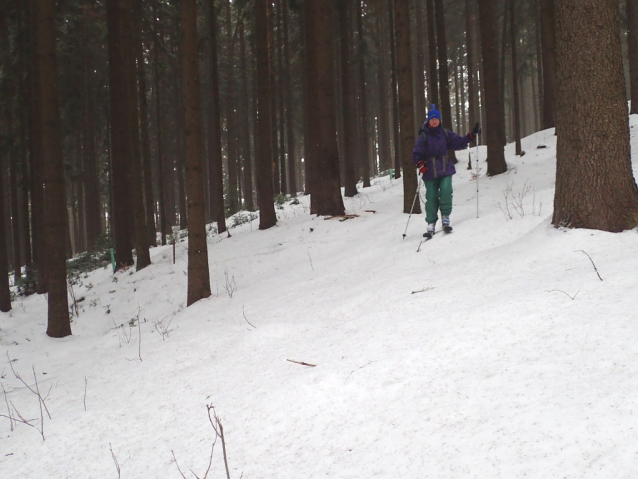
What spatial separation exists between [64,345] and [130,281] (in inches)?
147

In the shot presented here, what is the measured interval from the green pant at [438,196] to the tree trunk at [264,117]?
5.56m

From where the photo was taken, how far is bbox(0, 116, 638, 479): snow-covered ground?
2.06 meters

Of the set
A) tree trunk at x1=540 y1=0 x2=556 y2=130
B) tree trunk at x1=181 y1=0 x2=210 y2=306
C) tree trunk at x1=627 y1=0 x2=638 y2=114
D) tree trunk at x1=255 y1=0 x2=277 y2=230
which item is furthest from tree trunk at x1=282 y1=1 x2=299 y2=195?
tree trunk at x1=627 y1=0 x2=638 y2=114

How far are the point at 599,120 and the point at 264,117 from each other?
8.51 m

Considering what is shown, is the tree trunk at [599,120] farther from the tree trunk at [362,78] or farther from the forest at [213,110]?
the tree trunk at [362,78]

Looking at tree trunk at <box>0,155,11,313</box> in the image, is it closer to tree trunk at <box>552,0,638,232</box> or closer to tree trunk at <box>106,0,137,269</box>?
tree trunk at <box>106,0,137,269</box>

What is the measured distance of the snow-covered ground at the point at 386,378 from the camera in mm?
2064

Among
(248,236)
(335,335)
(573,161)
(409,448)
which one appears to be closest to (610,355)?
(409,448)

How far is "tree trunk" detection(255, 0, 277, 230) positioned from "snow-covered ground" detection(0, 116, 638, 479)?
5.71 metres

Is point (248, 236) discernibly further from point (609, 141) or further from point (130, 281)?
point (609, 141)

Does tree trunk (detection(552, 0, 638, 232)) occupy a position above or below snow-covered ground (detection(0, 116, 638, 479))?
above

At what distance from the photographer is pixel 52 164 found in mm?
7059

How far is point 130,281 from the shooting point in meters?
10.5

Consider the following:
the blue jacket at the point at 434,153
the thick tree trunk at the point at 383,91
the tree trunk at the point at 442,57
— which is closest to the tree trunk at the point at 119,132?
the blue jacket at the point at 434,153
